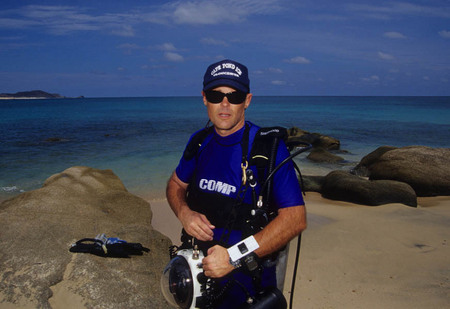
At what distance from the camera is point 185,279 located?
237 centimetres

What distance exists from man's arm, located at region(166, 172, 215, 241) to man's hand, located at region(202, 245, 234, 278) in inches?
10.5

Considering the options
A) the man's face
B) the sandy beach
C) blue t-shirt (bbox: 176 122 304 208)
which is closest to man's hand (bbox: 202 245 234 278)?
blue t-shirt (bbox: 176 122 304 208)

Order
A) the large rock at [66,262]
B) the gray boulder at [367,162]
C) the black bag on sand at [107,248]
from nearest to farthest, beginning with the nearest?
the large rock at [66,262], the black bag on sand at [107,248], the gray boulder at [367,162]

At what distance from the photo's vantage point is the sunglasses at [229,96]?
267 centimetres


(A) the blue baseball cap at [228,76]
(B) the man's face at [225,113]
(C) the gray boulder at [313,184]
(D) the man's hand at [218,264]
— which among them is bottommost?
(C) the gray boulder at [313,184]

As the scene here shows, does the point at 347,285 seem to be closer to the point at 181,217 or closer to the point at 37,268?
the point at 181,217

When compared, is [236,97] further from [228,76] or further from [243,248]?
[243,248]

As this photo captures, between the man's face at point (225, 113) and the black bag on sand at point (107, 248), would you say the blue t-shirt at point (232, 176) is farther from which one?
the black bag on sand at point (107, 248)

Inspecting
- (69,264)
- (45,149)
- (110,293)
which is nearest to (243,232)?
(110,293)

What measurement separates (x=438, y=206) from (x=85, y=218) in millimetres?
8456

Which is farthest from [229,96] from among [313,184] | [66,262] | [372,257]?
[313,184]

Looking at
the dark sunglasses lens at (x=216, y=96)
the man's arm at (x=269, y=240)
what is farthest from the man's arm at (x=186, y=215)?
the dark sunglasses lens at (x=216, y=96)

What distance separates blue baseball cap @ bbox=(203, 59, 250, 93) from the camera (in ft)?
8.59

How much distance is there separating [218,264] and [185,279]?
0.98 feet
